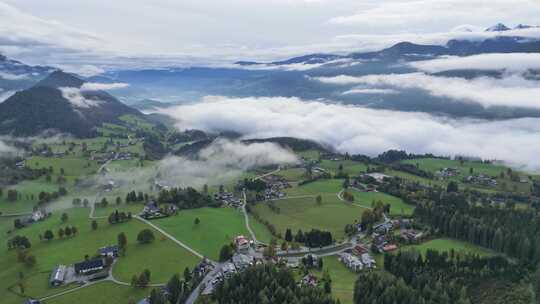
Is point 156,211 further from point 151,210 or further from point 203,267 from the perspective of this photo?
point 203,267

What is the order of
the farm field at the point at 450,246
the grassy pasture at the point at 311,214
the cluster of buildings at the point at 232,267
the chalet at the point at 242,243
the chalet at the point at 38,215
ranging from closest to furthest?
the cluster of buildings at the point at 232,267 → the farm field at the point at 450,246 → the chalet at the point at 242,243 → the grassy pasture at the point at 311,214 → the chalet at the point at 38,215

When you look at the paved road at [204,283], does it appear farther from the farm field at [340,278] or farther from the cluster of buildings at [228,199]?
the cluster of buildings at [228,199]

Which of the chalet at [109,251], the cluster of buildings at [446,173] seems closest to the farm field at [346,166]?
the cluster of buildings at [446,173]

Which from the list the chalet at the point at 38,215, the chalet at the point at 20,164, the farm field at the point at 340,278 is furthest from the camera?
the chalet at the point at 20,164

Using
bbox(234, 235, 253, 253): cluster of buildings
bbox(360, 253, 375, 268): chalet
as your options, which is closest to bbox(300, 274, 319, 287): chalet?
bbox(360, 253, 375, 268): chalet

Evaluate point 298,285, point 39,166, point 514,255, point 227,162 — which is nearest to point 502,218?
point 514,255

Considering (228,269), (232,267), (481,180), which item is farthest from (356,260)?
(481,180)
